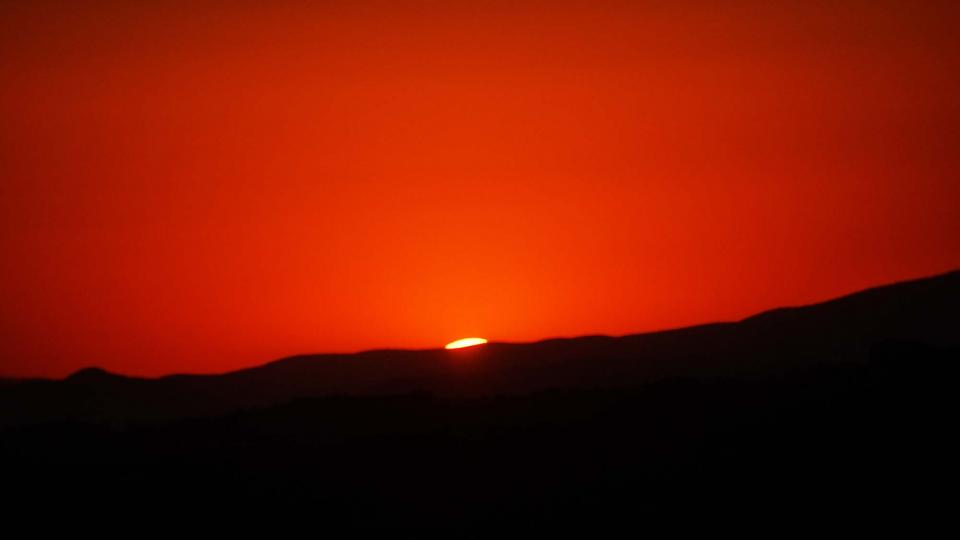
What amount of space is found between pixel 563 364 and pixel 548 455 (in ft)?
50.8

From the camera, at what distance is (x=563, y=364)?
3453 centimetres

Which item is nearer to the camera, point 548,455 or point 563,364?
point 548,455

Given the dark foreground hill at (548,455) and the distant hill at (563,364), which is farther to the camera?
the distant hill at (563,364)

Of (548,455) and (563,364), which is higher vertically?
(563,364)

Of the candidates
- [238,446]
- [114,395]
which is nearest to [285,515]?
[238,446]

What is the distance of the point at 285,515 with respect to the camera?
18.0 m

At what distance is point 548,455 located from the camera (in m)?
19.1

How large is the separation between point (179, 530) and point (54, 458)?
3.99m

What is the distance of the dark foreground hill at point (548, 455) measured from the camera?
17484mm

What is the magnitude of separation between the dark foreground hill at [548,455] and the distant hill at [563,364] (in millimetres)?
8085

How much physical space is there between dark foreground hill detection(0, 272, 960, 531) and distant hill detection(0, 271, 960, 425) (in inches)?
318

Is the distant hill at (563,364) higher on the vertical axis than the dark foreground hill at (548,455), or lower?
higher

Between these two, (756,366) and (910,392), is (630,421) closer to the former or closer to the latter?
(910,392)

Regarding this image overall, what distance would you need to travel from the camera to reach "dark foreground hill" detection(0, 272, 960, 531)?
17484 millimetres
